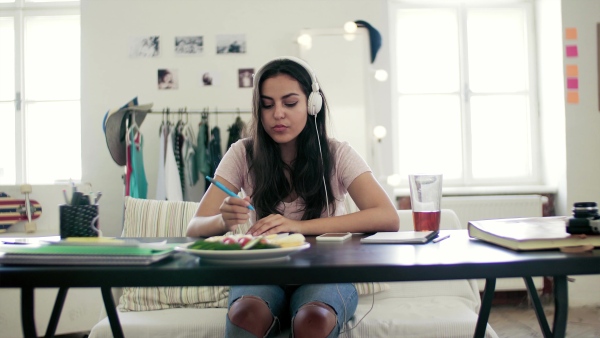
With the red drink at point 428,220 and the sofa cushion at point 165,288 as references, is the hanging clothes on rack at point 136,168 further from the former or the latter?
the red drink at point 428,220

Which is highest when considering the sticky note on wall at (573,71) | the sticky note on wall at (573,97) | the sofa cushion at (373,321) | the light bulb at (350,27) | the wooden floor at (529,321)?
the light bulb at (350,27)

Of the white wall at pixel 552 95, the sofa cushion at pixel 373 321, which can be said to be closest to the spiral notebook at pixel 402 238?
the sofa cushion at pixel 373 321

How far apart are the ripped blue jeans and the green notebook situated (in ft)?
1.22

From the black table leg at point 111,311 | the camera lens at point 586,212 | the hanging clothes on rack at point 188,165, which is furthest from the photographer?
the hanging clothes on rack at point 188,165

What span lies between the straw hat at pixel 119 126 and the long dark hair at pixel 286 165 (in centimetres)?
193

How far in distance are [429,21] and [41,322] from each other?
314cm

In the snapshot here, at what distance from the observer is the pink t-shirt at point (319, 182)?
1615 millimetres

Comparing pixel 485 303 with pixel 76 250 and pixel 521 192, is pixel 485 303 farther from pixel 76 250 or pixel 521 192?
pixel 521 192

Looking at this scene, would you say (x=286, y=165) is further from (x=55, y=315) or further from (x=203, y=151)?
(x=203, y=151)

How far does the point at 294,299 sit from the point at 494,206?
274cm

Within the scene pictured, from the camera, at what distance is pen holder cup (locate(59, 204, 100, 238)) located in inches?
45.3

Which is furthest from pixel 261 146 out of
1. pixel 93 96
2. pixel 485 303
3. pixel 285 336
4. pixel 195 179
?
pixel 93 96

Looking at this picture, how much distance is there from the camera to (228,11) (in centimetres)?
388

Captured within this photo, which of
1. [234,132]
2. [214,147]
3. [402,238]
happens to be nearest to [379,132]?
[234,132]
